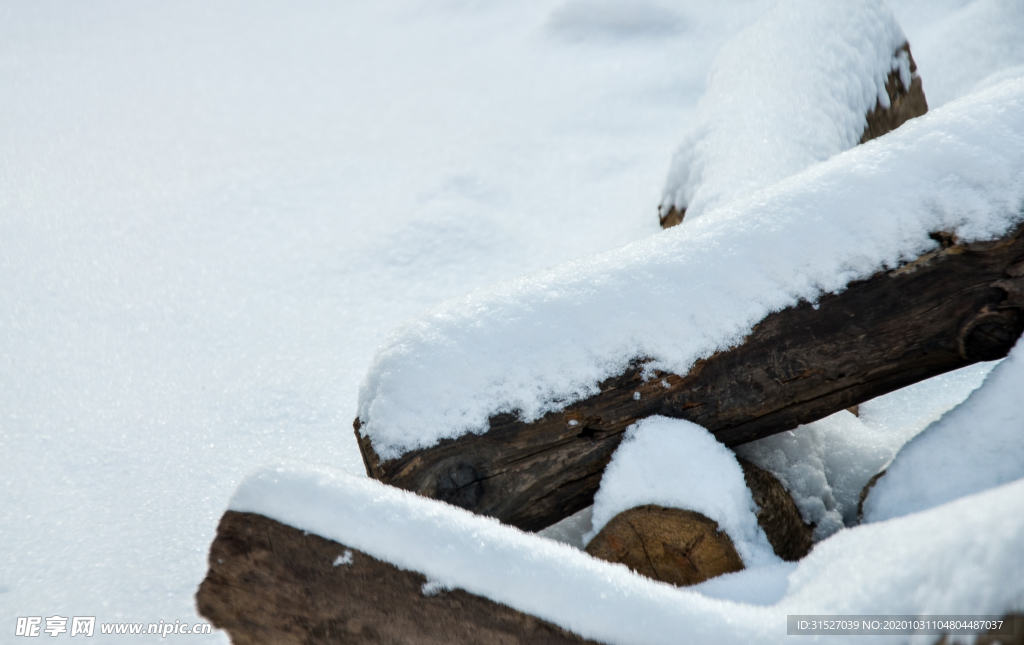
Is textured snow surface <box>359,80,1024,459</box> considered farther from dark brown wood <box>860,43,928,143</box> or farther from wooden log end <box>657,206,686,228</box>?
dark brown wood <box>860,43,928,143</box>

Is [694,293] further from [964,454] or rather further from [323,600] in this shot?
[323,600]

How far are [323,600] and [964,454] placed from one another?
118 centimetres

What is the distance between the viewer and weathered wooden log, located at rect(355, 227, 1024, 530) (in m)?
1.35

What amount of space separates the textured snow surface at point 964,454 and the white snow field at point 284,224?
0.97 feet

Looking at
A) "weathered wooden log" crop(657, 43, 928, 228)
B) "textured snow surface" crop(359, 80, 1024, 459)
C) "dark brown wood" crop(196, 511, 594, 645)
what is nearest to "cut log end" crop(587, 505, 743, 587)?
"textured snow surface" crop(359, 80, 1024, 459)

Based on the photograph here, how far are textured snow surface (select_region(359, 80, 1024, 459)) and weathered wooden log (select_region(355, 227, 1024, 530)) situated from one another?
3 centimetres

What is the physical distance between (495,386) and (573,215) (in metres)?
2.17

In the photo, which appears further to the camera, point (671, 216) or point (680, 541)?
point (671, 216)

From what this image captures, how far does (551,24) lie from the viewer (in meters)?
5.45

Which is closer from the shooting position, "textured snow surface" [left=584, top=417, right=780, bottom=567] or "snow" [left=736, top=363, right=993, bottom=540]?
"textured snow surface" [left=584, top=417, right=780, bottom=567]

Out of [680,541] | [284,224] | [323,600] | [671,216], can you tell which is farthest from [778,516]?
[284,224]

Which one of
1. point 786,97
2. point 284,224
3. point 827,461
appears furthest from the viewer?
point 284,224

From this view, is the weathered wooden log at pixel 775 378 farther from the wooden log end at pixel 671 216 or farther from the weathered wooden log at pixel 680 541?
the wooden log end at pixel 671 216

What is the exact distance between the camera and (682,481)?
54.0 inches
